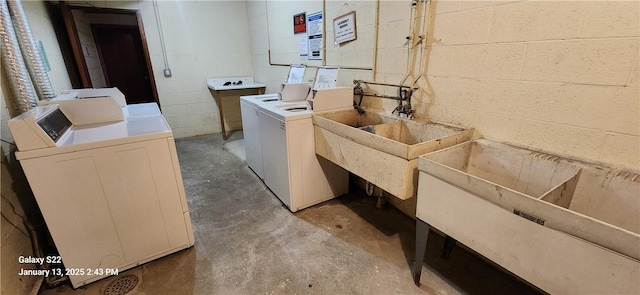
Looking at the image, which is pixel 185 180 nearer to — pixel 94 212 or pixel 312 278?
pixel 94 212

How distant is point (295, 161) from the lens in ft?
7.28

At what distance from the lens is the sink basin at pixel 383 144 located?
148 cm

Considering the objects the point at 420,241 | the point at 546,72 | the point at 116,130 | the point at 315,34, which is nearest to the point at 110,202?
the point at 116,130

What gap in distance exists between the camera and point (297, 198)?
2324 millimetres

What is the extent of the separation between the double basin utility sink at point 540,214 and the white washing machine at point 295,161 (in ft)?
3.55

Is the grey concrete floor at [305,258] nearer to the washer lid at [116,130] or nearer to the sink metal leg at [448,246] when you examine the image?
the sink metal leg at [448,246]

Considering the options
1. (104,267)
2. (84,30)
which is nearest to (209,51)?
(84,30)

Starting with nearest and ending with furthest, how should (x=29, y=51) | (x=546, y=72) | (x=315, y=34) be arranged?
(x=546, y=72) < (x=29, y=51) < (x=315, y=34)

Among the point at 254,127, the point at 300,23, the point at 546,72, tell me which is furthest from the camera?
the point at 300,23

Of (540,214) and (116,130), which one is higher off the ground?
(116,130)

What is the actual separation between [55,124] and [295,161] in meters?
1.50

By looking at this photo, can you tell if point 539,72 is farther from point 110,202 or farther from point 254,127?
point 110,202

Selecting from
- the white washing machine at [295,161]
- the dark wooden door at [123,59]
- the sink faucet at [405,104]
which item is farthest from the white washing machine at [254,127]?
the dark wooden door at [123,59]

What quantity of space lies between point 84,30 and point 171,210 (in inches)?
192
